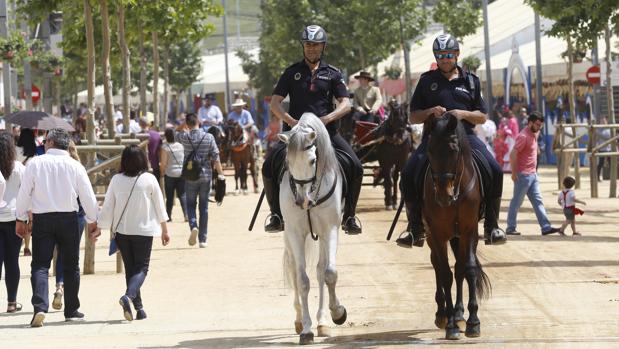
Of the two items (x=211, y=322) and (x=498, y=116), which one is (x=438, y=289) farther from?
(x=498, y=116)

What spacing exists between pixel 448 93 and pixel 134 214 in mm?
3704

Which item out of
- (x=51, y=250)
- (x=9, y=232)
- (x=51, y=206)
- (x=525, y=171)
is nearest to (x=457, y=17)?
Result: (x=525, y=171)

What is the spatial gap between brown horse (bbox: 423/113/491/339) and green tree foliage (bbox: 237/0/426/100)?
45.9 m

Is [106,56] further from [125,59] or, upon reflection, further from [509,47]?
[509,47]

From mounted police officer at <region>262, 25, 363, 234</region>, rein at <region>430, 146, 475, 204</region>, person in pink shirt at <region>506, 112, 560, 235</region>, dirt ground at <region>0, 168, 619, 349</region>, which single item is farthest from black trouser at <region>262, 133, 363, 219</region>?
person in pink shirt at <region>506, 112, 560, 235</region>

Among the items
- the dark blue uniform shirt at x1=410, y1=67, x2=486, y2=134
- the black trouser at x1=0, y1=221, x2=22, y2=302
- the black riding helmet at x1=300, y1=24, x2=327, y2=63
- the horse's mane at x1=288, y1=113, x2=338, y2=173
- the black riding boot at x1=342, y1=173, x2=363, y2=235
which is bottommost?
the black trouser at x1=0, y1=221, x2=22, y2=302

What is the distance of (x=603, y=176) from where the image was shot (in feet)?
128

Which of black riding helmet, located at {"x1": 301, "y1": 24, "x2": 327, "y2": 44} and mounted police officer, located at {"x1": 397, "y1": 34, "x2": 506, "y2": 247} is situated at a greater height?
black riding helmet, located at {"x1": 301, "y1": 24, "x2": 327, "y2": 44}

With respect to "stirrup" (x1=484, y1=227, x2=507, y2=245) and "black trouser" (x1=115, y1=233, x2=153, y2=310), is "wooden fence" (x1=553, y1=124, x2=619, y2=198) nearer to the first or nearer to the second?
"black trouser" (x1=115, y1=233, x2=153, y2=310)

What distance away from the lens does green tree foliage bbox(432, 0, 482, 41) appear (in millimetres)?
57094

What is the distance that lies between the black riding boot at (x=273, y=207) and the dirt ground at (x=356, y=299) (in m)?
0.96

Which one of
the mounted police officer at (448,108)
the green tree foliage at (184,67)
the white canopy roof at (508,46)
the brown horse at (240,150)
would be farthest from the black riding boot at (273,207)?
the green tree foliage at (184,67)

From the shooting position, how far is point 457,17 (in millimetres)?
57312

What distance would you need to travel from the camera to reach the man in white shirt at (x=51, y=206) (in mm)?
14164
